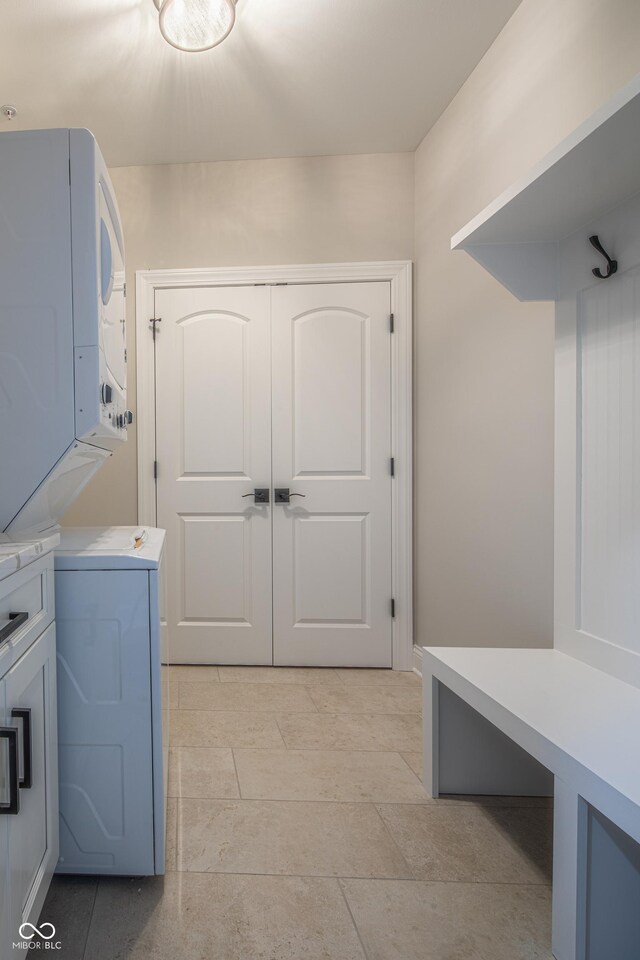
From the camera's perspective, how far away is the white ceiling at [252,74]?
6.72 ft

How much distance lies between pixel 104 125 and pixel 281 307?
1.18 m

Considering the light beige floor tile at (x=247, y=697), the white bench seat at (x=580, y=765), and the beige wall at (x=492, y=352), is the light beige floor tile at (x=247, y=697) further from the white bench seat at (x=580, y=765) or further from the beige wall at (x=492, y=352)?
the white bench seat at (x=580, y=765)

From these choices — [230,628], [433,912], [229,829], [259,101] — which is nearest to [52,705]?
[229,829]

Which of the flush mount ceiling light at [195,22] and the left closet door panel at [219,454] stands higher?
the flush mount ceiling light at [195,22]

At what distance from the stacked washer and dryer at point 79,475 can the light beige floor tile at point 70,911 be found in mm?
55

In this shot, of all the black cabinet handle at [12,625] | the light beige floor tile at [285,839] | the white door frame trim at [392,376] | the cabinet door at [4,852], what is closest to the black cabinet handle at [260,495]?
the white door frame trim at [392,376]

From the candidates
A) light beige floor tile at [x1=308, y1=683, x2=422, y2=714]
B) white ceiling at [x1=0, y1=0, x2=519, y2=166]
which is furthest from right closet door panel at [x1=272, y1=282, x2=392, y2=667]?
white ceiling at [x1=0, y1=0, x2=519, y2=166]

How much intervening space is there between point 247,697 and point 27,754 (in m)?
1.72

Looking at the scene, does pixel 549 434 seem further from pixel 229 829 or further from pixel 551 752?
pixel 229 829

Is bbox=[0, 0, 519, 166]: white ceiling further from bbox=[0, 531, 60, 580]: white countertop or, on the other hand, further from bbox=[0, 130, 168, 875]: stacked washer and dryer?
bbox=[0, 531, 60, 580]: white countertop

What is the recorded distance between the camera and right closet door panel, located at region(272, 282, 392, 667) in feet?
10.2

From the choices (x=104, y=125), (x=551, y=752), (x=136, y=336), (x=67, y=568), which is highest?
(x=104, y=125)

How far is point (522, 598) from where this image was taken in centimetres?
208

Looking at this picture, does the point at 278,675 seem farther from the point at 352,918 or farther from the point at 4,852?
the point at 4,852
